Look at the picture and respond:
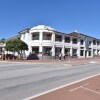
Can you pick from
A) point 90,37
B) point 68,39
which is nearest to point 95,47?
point 90,37

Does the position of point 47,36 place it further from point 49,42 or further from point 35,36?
point 49,42

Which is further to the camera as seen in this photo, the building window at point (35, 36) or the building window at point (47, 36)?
the building window at point (35, 36)

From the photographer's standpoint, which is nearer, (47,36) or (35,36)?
(35,36)

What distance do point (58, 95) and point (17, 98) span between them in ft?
5.98

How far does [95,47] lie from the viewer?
77125mm

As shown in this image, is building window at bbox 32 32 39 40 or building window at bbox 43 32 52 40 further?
building window at bbox 32 32 39 40

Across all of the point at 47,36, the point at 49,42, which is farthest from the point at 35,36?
the point at 49,42

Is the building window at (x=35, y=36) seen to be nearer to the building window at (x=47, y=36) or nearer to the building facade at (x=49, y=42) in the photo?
the building facade at (x=49, y=42)

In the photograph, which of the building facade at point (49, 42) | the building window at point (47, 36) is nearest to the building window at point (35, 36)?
the building facade at point (49, 42)

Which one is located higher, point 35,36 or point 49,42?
point 35,36

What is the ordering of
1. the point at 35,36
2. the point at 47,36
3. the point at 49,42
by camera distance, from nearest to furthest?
the point at 49,42 → the point at 35,36 → the point at 47,36

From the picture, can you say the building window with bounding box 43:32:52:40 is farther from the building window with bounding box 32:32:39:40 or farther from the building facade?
the building window with bounding box 32:32:39:40

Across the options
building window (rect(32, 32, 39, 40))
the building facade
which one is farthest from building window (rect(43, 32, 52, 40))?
building window (rect(32, 32, 39, 40))

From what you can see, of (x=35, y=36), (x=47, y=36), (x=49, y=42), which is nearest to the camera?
(x=49, y=42)
